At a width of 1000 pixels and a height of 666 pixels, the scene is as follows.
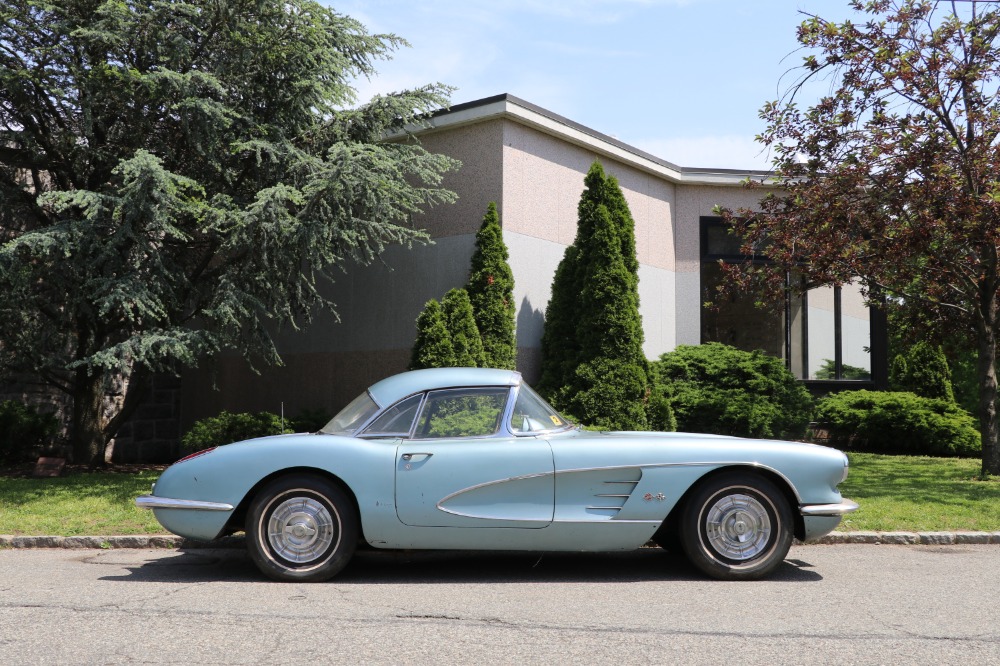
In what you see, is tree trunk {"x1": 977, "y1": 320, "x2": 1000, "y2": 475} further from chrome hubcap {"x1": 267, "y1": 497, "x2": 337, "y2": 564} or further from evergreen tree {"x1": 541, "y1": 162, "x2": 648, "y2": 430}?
chrome hubcap {"x1": 267, "y1": 497, "x2": 337, "y2": 564}

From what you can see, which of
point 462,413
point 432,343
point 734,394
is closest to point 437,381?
point 462,413

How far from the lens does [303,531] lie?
19.7 ft

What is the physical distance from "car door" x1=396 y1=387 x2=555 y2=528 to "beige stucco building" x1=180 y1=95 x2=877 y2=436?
22.0 ft

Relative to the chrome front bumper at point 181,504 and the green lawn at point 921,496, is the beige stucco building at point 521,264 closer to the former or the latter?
the green lawn at point 921,496

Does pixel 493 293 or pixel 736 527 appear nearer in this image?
pixel 736 527

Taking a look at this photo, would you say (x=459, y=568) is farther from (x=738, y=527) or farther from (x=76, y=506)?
(x=76, y=506)

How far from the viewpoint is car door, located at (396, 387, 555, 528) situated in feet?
19.6

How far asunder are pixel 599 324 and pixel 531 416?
20.6 feet

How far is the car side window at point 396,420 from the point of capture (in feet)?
20.7

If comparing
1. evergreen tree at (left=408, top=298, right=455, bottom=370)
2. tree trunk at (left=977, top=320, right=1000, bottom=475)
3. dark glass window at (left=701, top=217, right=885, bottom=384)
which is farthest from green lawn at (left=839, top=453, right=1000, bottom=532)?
evergreen tree at (left=408, top=298, right=455, bottom=370)

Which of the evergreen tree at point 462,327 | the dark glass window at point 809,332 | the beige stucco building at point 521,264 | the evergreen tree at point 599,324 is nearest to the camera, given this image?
the evergreen tree at point 462,327

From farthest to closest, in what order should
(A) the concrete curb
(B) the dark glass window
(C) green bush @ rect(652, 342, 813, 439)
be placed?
(B) the dark glass window
(C) green bush @ rect(652, 342, 813, 439)
(A) the concrete curb

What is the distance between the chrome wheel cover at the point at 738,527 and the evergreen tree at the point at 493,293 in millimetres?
6298

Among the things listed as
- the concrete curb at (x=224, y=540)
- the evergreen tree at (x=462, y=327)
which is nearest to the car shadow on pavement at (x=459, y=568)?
the concrete curb at (x=224, y=540)
